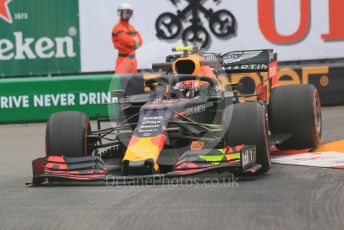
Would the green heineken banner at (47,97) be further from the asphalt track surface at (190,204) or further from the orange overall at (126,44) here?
the asphalt track surface at (190,204)

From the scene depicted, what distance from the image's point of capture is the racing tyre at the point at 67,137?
8.42 meters

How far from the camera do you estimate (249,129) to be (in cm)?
796

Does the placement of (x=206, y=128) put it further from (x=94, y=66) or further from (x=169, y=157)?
(x=94, y=66)

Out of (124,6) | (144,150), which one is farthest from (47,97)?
(144,150)

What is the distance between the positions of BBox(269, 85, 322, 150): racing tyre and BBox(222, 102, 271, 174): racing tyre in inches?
56.1

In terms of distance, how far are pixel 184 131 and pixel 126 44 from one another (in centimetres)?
780

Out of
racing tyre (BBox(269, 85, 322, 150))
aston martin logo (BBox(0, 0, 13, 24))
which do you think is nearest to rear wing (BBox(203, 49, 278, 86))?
racing tyre (BBox(269, 85, 322, 150))

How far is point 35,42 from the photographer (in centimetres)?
1609

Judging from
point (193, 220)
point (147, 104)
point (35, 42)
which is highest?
point (35, 42)

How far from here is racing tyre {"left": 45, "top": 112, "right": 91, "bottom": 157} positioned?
8.42 m

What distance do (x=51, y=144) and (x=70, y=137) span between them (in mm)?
210

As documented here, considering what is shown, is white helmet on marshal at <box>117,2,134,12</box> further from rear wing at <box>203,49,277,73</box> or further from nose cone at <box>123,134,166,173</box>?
nose cone at <box>123,134,166,173</box>

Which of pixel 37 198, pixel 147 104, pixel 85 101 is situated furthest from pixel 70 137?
pixel 85 101

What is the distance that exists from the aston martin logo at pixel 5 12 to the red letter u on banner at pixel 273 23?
489cm
